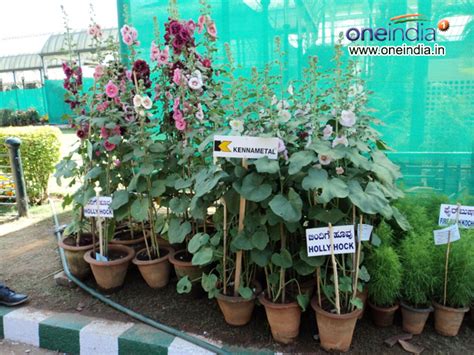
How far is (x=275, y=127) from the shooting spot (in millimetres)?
1858

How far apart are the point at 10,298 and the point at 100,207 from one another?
0.86 m

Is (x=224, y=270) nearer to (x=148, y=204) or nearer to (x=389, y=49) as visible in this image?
(x=148, y=204)

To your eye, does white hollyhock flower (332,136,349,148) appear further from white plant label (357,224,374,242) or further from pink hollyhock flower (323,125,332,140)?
white plant label (357,224,374,242)

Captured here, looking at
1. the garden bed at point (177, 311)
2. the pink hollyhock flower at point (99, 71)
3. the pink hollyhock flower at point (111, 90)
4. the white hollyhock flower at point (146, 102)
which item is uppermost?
the pink hollyhock flower at point (99, 71)

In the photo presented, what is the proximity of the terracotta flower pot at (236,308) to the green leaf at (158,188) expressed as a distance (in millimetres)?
744

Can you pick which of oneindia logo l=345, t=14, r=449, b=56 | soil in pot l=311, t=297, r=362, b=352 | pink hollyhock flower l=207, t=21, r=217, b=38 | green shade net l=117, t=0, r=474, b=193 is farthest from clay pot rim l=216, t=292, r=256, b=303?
oneindia logo l=345, t=14, r=449, b=56

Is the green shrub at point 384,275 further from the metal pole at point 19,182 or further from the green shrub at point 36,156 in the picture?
the green shrub at point 36,156

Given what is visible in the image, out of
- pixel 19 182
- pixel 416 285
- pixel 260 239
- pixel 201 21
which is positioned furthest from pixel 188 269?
pixel 19 182

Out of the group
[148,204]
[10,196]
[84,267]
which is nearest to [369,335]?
[148,204]

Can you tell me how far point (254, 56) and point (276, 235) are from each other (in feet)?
6.13

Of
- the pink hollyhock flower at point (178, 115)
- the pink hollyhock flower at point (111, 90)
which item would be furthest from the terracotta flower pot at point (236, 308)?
the pink hollyhock flower at point (111, 90)

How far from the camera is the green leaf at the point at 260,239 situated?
6.08 feet

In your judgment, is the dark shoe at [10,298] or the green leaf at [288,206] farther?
the dark shoe at [10,298]

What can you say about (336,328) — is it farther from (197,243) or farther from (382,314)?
(197,243)
